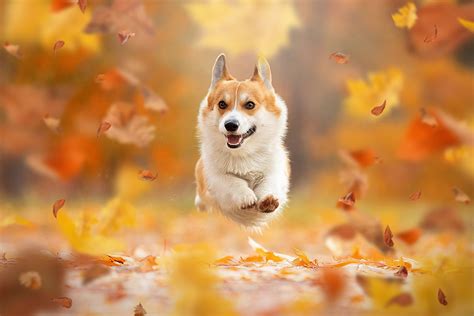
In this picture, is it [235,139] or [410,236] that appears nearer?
[235,139]

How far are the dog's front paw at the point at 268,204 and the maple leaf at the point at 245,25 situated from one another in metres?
0.98

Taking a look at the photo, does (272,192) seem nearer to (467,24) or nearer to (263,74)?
(263,74)

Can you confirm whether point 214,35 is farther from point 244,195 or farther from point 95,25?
point 244,195

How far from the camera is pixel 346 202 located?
3936 mm

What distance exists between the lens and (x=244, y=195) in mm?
3430

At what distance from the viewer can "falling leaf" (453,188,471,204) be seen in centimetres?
415

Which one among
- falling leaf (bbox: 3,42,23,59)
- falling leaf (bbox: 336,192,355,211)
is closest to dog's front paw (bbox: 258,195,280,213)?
falling leaf (bbox: 336,192,355,211)

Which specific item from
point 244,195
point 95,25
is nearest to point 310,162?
point 244,195

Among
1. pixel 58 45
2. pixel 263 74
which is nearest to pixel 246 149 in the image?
pixel 263 74

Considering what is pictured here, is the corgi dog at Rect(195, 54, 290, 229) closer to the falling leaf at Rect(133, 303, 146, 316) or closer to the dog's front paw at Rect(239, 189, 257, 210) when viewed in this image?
the dog's front paw at Rect(239, 189, 257, 210)

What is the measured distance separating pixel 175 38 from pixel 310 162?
1.13m

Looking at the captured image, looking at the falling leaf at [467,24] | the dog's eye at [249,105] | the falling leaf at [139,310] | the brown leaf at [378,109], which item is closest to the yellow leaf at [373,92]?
the brown leaf at [378,109]

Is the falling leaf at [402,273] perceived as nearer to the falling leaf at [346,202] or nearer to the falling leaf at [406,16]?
the falling leaf at [346,202]

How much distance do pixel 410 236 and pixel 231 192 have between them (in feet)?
4.43
